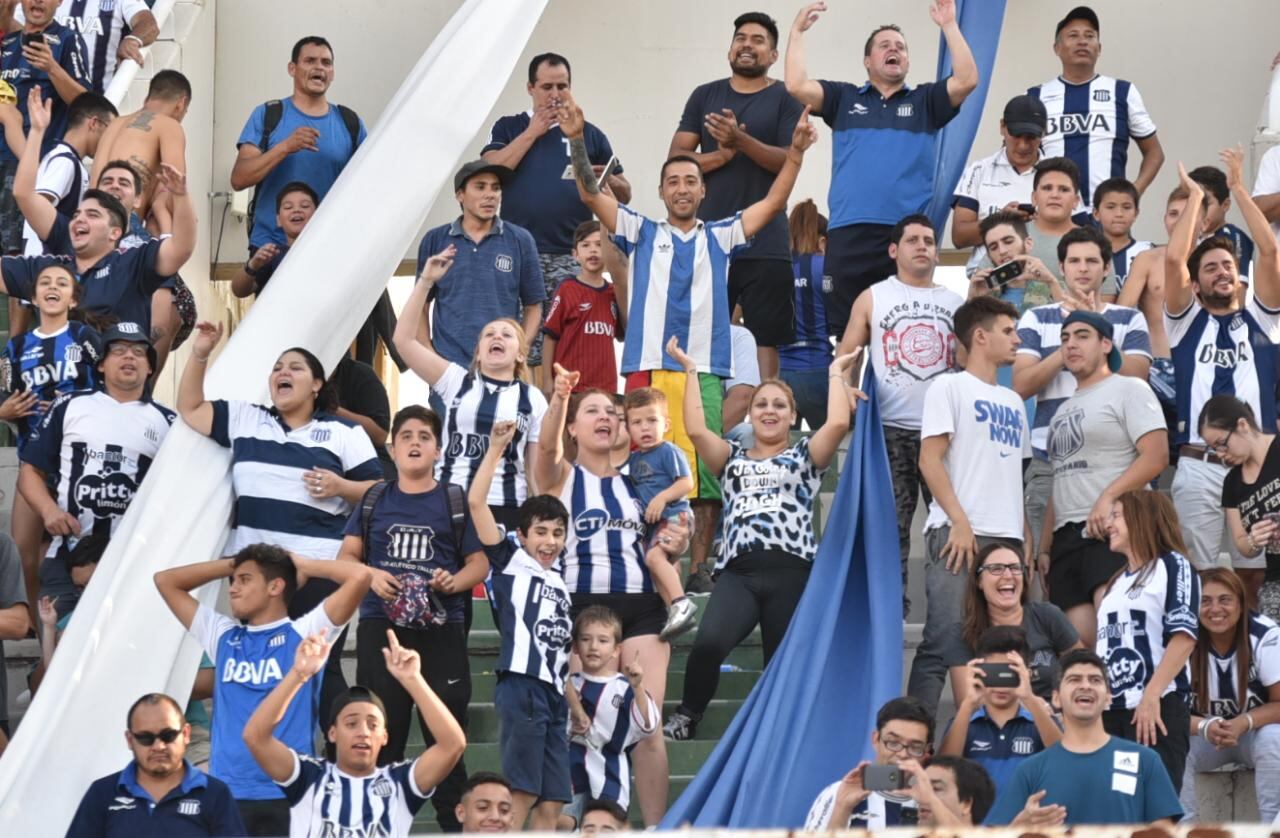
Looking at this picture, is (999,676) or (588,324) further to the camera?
(588,324)

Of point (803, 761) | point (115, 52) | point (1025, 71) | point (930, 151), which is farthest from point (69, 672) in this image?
point (1025, 71)

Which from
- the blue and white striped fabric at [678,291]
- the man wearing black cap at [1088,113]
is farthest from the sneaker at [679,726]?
the man wearing black cap at [1088,113]

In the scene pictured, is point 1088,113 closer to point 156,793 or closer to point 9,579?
point 9,579

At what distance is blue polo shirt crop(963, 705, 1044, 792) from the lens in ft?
21.5

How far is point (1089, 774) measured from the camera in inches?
243

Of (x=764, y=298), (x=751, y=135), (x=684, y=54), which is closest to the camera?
(x=764, y=298)

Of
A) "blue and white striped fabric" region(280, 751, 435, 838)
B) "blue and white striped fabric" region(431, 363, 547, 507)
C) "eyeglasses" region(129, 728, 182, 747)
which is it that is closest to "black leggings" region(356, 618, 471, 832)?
"blue and white striped fabric" region(280, 751, 435, 838)

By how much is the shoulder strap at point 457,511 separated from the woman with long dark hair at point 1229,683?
222 cm

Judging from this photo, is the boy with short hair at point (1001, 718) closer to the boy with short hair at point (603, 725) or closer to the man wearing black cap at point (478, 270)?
the boy with short hair at point (603, 725)

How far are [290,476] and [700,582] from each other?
1.55 meters

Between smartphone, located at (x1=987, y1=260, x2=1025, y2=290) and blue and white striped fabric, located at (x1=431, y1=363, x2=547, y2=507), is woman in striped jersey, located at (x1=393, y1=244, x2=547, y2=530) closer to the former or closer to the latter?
blue and white striped fabric, located at (x1=431, y1=363, x2=547, y2=507)

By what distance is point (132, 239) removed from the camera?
29.5 feet

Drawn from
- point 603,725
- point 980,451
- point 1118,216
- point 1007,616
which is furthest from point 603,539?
point 1118,216

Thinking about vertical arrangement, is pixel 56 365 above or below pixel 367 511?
above
